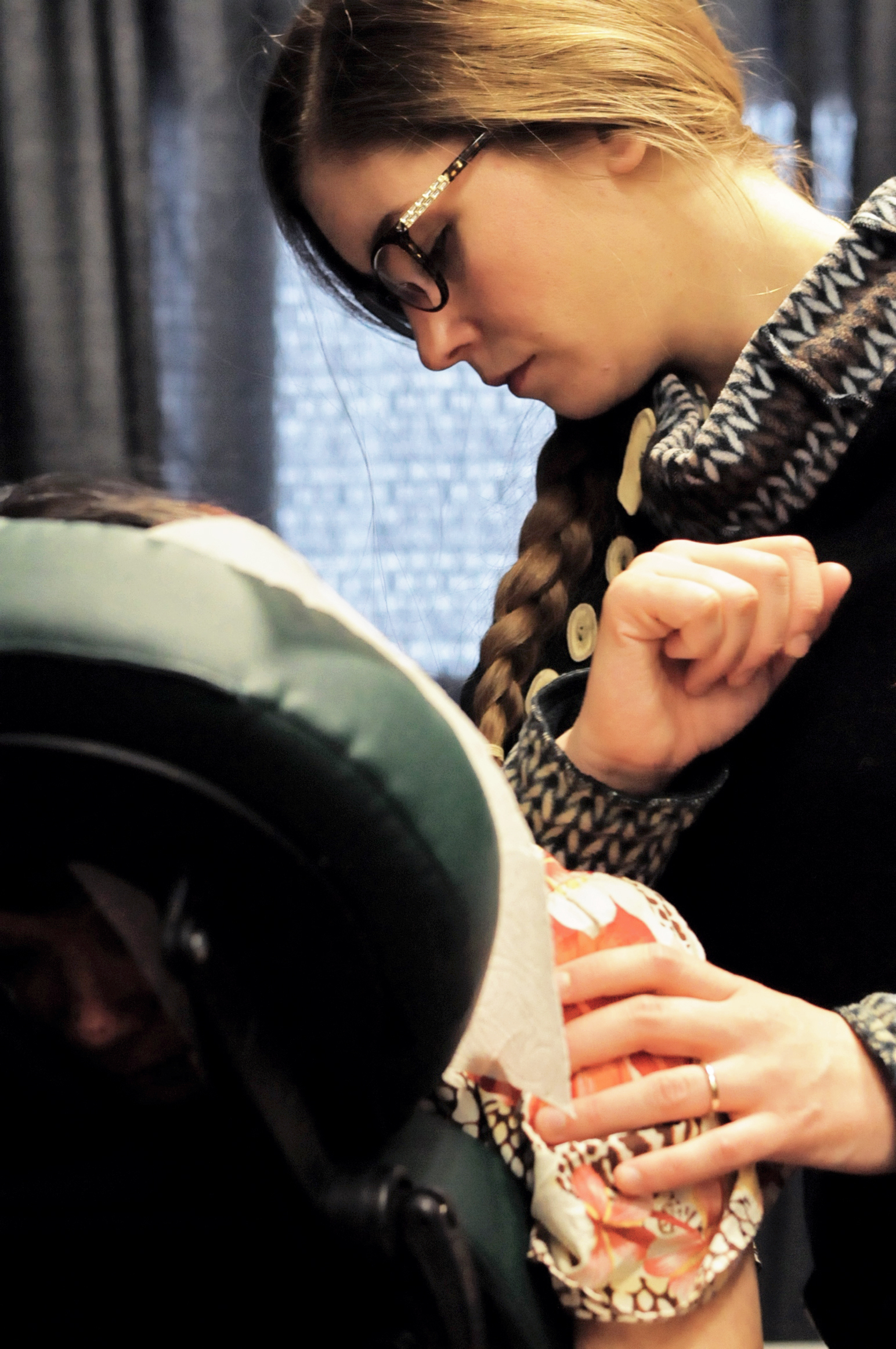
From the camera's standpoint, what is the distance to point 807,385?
0.74m

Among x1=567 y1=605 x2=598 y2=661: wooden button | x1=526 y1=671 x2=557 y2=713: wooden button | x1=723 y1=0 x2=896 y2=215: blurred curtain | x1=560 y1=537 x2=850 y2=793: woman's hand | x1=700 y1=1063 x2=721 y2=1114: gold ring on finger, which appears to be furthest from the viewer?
x1=723 y1=0 x2=896 y2=215: blurred curtain

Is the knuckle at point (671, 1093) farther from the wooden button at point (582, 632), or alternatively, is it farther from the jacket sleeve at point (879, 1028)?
the wooden button at point (582, 632)

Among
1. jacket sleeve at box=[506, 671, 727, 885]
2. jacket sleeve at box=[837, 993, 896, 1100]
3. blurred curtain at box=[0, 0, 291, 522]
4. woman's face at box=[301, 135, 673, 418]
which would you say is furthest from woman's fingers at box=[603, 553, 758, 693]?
blurred curtain at box=[0, 0, 291, 522]

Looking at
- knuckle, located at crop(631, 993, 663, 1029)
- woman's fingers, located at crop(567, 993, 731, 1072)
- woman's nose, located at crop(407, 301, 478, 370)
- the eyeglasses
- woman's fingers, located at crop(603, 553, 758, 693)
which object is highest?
the eyeglasses

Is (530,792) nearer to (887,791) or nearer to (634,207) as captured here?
(887,791)

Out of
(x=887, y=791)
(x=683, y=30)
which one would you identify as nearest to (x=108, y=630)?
(x=887, y=791)

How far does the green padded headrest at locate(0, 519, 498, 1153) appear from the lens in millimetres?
323

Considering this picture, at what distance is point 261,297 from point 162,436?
1.04 ft

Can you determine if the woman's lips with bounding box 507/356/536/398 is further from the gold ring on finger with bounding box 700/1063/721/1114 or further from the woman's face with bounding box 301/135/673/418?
the gold ring on finger with bounding box 700/1063/721/1114

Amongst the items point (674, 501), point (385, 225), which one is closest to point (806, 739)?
point (674, 501)

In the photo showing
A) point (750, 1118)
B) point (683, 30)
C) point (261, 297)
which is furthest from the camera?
point (261, 297)

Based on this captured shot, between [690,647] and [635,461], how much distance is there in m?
0.33

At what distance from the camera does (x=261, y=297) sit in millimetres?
1969

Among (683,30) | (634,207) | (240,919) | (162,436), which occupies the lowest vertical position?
(162,436)
